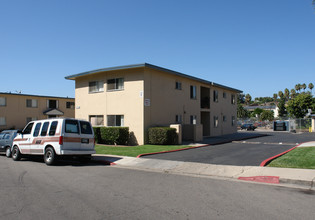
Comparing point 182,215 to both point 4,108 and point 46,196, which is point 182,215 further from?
point 4,108

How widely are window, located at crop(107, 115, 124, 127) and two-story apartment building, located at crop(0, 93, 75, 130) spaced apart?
899 inches

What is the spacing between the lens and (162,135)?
18641mm

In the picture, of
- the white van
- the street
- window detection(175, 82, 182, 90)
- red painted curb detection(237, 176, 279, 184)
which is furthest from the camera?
window detection(175, 82, 182, 90)

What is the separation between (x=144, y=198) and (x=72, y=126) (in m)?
6.69

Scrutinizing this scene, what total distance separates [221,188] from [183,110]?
16220mm

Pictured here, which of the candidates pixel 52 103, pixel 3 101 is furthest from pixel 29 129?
pixel 52 103

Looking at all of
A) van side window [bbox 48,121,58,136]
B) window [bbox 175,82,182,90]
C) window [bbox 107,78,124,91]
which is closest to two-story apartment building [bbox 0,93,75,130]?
window [bbox 107,78,124,91]

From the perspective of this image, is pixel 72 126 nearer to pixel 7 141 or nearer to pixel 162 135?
pixel 7 141

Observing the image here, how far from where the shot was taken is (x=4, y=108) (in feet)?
123

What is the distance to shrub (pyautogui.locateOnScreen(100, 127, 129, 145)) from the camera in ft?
64.0

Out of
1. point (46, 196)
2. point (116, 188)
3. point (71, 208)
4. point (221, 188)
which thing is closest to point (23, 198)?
point (46, 196)

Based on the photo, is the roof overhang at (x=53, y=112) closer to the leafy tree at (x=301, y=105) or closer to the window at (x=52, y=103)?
the window at (x=52, y=103)

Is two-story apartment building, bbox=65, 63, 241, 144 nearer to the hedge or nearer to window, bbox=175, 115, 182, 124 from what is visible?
window, bbox=175, 115, 182, 124

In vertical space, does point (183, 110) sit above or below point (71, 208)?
above
